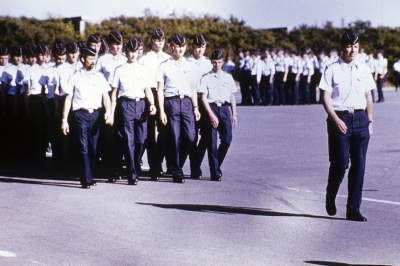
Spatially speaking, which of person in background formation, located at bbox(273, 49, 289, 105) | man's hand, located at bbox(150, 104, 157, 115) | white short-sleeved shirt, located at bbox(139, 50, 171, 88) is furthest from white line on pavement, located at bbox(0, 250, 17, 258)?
person in background formation, located at bbox(273, 49, 289, 105)

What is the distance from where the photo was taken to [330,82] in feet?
31.9

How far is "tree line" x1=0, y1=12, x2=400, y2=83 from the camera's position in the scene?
45312 millimetres

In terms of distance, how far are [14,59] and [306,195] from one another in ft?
22.7

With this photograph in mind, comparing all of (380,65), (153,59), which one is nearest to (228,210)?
(153,59)

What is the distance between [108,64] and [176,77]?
1331mm

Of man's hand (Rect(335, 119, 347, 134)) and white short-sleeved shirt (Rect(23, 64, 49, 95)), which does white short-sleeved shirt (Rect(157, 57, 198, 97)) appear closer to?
white short-sleeved shirt (Rect(23, 64, 49, 95))

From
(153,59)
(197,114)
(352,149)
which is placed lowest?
(352,149)

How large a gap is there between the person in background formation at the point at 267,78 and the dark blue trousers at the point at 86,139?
20159 millimetres

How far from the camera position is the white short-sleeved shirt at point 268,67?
32406mm

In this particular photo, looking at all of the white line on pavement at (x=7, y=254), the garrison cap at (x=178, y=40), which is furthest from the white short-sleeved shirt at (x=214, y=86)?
the white line on pavement at (x=7, y=254)

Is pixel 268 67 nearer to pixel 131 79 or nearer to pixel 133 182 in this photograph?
pixel 131 79

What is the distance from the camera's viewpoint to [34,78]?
49.5 ft

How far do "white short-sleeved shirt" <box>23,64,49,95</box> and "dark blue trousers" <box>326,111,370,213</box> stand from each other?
6651 millimetres

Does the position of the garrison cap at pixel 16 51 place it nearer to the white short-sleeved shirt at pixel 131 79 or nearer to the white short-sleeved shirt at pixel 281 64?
the white short-sleeved shirt at pixel 131 79
